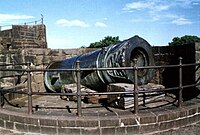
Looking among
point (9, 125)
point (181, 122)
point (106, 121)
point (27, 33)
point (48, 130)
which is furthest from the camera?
point (27, 33)

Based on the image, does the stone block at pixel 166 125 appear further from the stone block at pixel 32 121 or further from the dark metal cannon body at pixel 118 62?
the stone block at pixel 32 121

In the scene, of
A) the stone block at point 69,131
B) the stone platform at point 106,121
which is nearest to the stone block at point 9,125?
the stone platform at point 106,121

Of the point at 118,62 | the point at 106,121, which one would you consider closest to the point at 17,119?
the point at 106,121

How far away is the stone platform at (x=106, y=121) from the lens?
3.85 meters

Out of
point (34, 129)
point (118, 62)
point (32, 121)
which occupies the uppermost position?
point (118, 62)

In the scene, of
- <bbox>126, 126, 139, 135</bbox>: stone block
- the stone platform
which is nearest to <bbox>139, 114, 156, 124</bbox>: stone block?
the stone platform

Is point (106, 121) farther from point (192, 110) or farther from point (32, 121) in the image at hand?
point (192, 110)

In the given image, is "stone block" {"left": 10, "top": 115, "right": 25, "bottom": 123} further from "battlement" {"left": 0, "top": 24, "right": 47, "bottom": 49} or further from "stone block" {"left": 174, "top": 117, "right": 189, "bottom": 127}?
"battlement" {"left": 0, "top": 24, "right": 47, "bottom": 49}

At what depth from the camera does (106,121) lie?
3838 mm

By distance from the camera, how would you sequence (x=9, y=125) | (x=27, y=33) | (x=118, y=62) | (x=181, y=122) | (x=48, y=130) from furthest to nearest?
(x=27, y=33) → (x=118, y=62) → (x=9, y=125) → (x=181, y=122) → (x=48, y=130)

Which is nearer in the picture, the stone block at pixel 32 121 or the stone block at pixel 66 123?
the stone block at pixel 66 123

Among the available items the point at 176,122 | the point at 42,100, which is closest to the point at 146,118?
the point at 176,122

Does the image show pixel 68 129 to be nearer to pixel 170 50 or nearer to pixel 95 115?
pixel 95 115

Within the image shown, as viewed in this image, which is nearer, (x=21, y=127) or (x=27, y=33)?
(x=21, y=127)
